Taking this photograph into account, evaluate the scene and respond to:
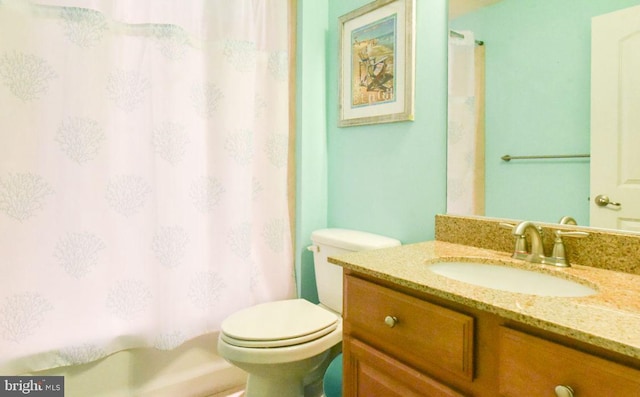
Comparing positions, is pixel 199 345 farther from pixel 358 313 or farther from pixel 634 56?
pixel 634 56

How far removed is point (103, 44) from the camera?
1486mm

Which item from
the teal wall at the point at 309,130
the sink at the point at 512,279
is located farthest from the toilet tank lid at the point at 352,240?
the sink at the point at 512,279

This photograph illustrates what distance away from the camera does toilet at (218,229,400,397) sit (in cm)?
133

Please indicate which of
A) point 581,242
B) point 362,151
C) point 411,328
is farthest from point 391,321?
point 362,151

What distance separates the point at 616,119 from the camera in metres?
1.00

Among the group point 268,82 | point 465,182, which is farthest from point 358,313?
point 268,82

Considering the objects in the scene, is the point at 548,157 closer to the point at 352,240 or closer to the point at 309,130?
the point at 352,240

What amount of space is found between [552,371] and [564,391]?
0.03m

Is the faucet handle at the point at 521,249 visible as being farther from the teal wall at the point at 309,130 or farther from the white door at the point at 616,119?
the teal wall at the point at 309,130

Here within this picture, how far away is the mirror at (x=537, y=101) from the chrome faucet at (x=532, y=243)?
0.10m

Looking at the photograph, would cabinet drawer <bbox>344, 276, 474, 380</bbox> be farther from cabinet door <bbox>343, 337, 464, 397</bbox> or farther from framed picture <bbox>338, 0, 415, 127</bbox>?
framed picture <bbox>338, 0, 415, 127</bbox>

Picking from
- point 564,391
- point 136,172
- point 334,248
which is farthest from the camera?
point 334,248

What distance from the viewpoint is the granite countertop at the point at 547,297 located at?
62 centimetres

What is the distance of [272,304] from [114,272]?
2.12 feet
